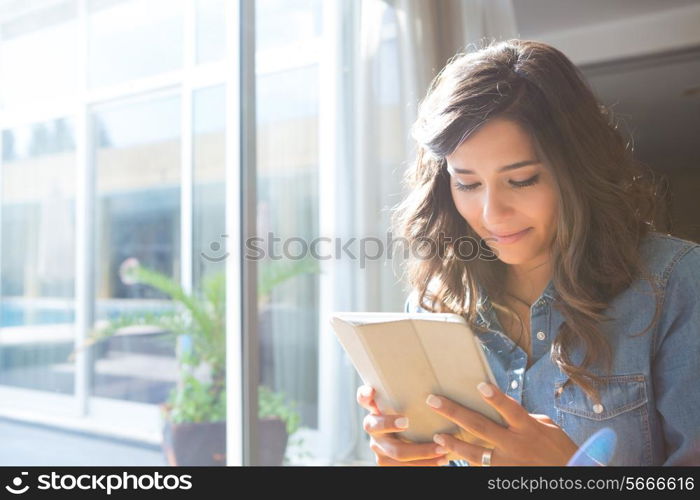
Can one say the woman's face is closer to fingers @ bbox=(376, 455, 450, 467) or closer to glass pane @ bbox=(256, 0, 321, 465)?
fingers @ bbox=(376, 455, 450, 467)

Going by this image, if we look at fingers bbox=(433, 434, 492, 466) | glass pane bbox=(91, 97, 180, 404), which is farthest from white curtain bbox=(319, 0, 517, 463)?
fingers bbox=(433, 434, 492, 466)

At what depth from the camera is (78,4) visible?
148 cm

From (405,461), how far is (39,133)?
1.02 meters

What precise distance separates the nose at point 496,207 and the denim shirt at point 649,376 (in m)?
0.17

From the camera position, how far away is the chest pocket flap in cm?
80

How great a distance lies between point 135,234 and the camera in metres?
1.67

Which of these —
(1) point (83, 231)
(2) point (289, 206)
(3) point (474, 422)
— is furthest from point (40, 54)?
(3) point (474, 422)

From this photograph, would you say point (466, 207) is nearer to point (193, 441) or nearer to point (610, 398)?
point (610, 398)

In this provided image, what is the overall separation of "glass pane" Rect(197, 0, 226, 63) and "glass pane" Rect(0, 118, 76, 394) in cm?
52

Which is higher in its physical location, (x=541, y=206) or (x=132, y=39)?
(x=132, y=39)

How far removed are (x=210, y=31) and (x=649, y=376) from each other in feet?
4.94

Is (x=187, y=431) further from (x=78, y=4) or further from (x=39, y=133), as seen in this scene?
(x=78, y=4)

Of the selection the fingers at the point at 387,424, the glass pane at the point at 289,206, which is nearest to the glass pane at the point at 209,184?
the glass pane at the point at 289,206

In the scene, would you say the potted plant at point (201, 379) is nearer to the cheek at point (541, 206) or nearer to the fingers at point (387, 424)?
the fingers at point (387, 424)
